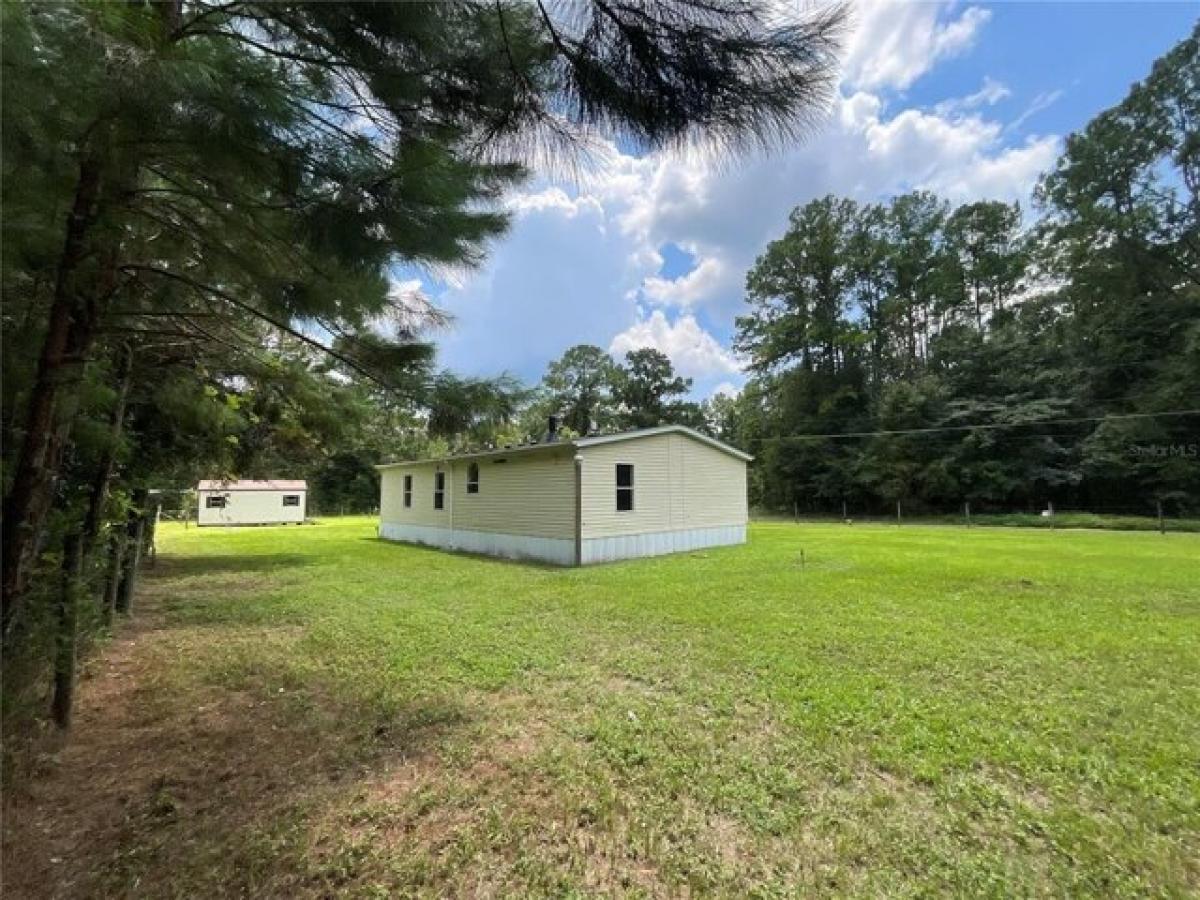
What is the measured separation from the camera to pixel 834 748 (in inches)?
121

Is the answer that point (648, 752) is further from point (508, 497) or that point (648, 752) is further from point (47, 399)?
point (508, 497)

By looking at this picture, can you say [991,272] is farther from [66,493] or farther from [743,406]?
[66,493]

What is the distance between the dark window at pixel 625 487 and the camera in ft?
38.8

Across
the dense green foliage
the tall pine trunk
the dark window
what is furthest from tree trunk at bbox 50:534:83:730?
the dense green foliage

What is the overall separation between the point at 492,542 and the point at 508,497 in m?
1.23

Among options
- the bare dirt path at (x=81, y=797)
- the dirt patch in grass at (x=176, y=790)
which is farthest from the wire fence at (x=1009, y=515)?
the bare dirt path at (x=81, y=797)

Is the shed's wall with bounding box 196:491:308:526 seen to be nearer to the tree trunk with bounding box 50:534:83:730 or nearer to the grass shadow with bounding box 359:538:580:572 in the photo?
the grass shadow with bounding box 359:538:580:572

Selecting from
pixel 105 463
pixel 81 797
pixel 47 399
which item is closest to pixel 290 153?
pixel 47 399

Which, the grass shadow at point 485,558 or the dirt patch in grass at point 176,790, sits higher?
the grass shadow at point 485,558

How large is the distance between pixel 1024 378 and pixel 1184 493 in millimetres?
8078

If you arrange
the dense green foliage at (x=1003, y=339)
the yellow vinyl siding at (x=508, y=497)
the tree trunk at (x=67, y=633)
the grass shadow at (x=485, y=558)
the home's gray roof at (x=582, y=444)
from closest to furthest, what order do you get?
the tree trunk at (x=67, y=633) < the grass shadow at (x=485, y=558) < the home's gray roof at (x=582, y=444) < the yellow vinyl siding at (x=508, y=497) < the dense green foliage at (x=1003, y=339)

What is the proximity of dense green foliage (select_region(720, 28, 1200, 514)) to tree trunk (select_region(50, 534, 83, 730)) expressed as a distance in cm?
2901

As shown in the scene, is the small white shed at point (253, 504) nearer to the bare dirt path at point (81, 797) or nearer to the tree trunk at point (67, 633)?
the bare dirt path at point (81, 797)

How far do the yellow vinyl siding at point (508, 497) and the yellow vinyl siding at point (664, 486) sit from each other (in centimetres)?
55
